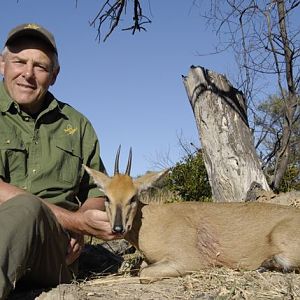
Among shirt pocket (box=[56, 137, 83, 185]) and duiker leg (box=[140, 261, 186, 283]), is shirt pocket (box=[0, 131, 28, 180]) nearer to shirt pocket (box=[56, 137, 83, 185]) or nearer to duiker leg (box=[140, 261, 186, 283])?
shirt pocket (box=[56, 137, 83, 185])

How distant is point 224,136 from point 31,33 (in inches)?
160

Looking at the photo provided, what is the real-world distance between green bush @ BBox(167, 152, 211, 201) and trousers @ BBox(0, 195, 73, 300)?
10.0 meters

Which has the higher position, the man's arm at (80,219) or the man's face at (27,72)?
the man's face at (27,72)

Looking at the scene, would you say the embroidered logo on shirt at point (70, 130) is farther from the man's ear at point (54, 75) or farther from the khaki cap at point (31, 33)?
the khaki cap at point (31, 33)

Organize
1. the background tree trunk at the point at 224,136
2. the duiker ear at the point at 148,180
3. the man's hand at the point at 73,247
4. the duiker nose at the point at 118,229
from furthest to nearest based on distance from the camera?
the background tree trunk at the point at 224,136, the duiker ear at the point at 148,180, the man's hand at the point at 73,247, the duiker nose at the point at 118,229

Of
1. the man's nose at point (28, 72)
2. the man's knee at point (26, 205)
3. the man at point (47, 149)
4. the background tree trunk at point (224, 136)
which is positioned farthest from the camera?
the background tree trunk at point (224, 136)

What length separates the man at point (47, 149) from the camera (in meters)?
5.23

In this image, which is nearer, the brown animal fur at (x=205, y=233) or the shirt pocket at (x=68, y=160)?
Answer: the shirt pocket at (x=68, y=160)

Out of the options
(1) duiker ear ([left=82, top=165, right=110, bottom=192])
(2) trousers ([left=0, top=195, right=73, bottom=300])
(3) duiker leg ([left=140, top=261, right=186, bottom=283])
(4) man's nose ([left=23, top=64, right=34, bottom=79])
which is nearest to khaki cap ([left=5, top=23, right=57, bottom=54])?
(4) man's nose ([left=23, top=64, right=34, bottom=79])

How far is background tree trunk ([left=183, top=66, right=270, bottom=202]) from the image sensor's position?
340 inches

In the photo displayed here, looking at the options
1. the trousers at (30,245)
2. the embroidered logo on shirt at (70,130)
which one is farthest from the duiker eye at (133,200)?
the trousers at (30,245)

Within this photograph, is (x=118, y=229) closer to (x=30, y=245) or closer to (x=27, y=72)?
(x=30, y=245)

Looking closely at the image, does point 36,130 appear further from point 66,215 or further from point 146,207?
point 146,207

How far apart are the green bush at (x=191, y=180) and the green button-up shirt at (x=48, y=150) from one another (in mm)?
8949
